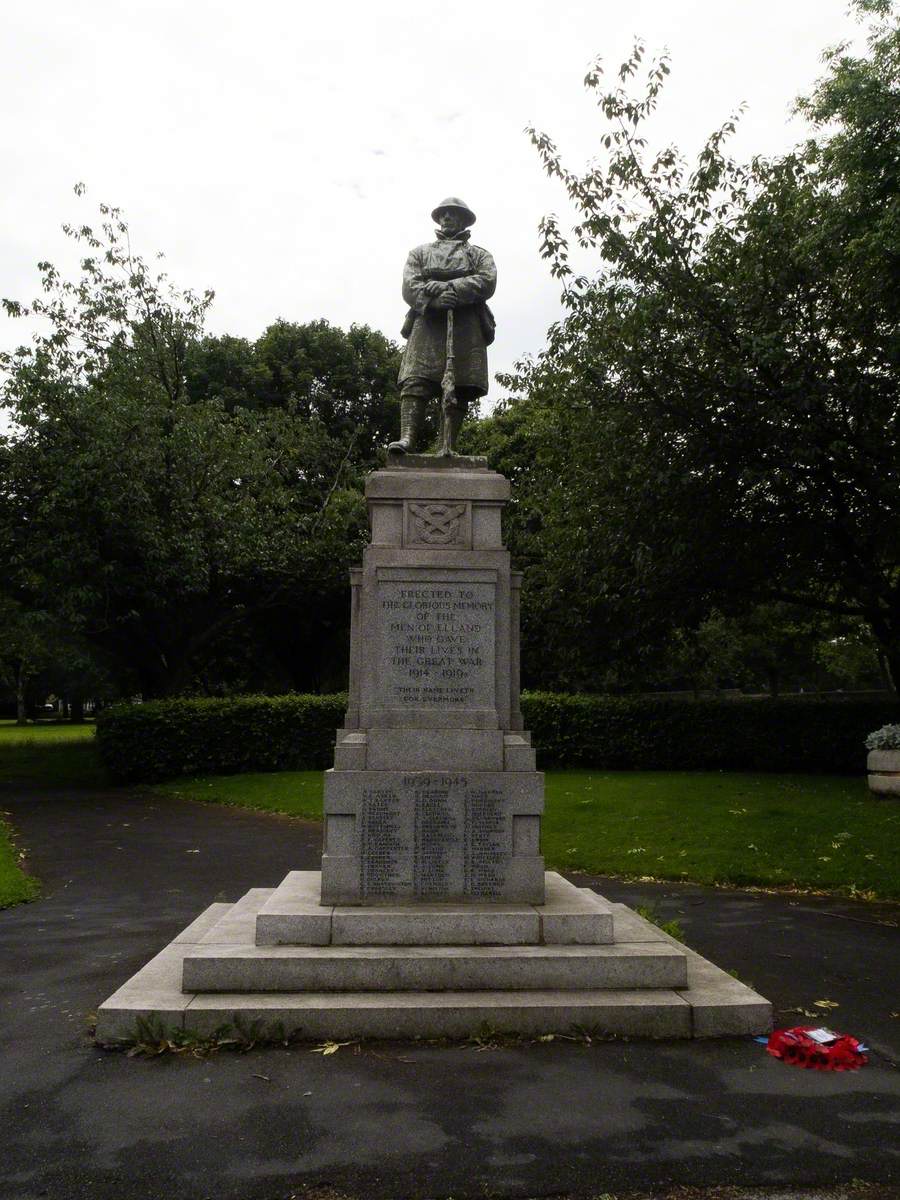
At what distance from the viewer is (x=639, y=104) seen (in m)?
14.5

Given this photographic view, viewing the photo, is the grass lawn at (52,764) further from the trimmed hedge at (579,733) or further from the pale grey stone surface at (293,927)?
the pale grey stone surface at (293,927)

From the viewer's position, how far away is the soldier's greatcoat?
8391 mm

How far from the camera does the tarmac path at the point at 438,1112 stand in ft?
13.4

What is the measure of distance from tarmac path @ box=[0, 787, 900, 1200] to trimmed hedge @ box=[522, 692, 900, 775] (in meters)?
15.3

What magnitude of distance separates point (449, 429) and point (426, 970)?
4.44 metres

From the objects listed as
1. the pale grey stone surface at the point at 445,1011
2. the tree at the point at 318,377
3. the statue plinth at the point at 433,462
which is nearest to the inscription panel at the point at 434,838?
the pale grey stone surface at the point at 445,1011

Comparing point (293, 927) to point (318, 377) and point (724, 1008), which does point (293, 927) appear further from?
point (318, 377)

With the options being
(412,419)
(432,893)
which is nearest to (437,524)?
(412,419)

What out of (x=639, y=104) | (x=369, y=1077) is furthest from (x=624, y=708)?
(x=369, y=1077)

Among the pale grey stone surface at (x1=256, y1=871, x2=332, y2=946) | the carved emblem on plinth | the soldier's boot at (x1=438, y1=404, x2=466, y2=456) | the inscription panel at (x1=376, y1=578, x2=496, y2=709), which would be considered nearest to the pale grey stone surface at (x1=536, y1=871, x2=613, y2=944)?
the pale grey stone surface at (x1=256, y1=871, x2=332, y2=946)

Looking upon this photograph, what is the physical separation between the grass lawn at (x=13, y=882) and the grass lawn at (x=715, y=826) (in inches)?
224

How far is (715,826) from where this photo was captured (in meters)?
14.1

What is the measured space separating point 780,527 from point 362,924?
1241 cm

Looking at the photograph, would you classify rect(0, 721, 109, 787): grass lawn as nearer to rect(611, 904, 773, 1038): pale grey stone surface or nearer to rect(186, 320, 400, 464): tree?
rect(186, 320, 400, 464): tree
